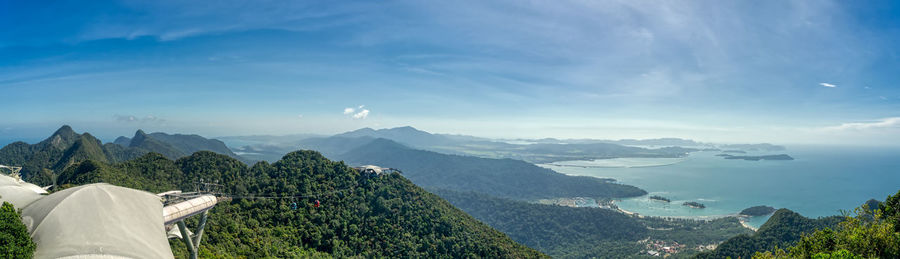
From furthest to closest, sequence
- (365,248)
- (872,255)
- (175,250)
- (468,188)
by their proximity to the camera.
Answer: (468,188)
(365,248)
(175,250)
(872,255)

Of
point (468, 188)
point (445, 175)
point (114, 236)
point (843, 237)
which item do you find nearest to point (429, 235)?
point (843, 237)

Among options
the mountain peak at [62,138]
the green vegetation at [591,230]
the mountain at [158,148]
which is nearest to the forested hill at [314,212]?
the green vegetation at [591,230]

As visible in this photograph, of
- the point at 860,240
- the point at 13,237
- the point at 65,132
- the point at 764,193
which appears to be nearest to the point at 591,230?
the point at 860,240

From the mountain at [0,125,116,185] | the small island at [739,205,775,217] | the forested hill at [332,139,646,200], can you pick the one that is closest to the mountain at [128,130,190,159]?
the mountain at [0,125,116,185]

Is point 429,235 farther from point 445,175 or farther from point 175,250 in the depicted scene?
point 445,175

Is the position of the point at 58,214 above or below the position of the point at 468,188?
above
